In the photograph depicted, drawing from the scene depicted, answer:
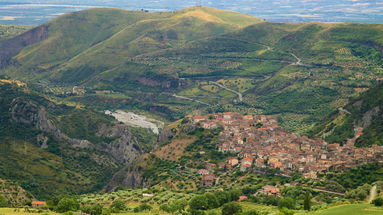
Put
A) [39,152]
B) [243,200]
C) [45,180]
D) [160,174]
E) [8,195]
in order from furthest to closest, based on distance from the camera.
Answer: [39,152] → [45,180] → [160,174] → [8,195] → [243,200]

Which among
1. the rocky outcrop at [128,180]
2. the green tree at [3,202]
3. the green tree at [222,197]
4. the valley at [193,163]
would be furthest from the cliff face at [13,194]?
the green tree at [222,197]

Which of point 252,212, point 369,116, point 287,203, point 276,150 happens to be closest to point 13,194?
point 252,212

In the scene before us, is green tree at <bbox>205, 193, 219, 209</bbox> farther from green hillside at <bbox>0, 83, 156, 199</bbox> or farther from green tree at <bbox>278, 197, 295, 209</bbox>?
green hillside at <bbox>0, 83, 156, 199</bbox>

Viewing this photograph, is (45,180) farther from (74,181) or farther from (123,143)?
(123,143)

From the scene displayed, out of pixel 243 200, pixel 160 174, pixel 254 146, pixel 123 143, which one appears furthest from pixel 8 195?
pixel 123 143

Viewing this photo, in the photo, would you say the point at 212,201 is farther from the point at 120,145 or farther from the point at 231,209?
the point at 120,145

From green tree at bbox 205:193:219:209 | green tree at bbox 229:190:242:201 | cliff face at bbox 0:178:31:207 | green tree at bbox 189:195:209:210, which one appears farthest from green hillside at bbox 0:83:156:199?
green tree at bbox 229:190:242:201
